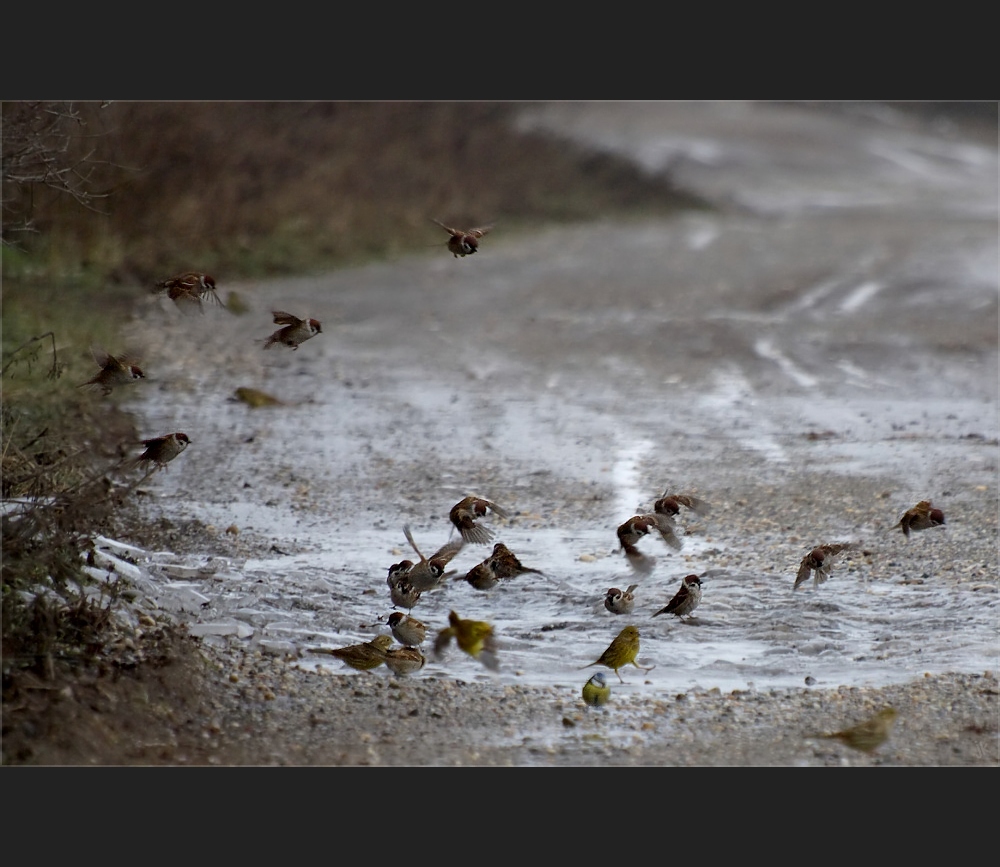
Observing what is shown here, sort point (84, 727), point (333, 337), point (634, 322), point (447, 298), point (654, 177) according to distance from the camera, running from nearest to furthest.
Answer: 1. point (84, 727)
2. point (333, 337)
3. point (634, 322)
4. point (447, 298)
5. point (654, 177)

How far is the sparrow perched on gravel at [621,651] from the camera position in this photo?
5.99 metres

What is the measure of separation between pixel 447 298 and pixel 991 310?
19.2 feet

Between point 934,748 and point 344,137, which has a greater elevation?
point 344,137

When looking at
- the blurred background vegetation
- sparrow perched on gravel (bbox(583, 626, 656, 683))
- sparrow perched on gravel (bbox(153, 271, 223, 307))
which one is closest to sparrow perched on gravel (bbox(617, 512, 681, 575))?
sparrow perched on gravel (bbox(583, 626, 656, 683))

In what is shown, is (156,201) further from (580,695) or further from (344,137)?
(580,695)

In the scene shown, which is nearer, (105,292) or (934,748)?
(934,748)

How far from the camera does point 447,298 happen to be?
15.0 meters

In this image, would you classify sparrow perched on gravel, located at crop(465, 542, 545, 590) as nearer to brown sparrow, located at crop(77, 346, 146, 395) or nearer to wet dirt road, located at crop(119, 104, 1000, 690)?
wet dirt road, located at crop(119, 104, 1000, 690)

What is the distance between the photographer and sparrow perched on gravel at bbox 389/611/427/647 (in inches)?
236

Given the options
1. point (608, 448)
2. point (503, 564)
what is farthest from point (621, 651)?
point (608, 448)

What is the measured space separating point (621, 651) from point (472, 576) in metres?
0.85

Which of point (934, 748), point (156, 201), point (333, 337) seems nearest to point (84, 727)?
point (934, 748)

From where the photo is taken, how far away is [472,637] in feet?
17.4

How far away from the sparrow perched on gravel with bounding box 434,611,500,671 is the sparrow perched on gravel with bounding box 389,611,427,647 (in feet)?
1.81
